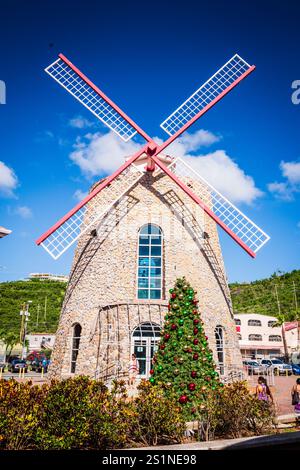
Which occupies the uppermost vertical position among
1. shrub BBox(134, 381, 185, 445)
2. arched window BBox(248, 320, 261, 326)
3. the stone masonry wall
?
arched window BBox(248, 320, 261, 326)

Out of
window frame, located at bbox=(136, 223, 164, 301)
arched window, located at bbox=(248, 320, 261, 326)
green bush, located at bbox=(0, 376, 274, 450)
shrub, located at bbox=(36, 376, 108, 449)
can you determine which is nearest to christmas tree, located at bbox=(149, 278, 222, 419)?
green bush, located at bbox=(0, 376, 274, 450)

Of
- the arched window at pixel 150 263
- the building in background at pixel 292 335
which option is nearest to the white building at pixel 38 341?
the building in background at pixel 292 335

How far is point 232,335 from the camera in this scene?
48.4ft

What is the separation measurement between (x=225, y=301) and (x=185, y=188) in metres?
4.79

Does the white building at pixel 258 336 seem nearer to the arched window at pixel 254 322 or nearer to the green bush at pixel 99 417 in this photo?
the arched window at pixel 254 322

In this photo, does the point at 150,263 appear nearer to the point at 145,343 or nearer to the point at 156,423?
the point at 145,343

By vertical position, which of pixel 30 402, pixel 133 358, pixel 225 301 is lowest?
pixel 30 402

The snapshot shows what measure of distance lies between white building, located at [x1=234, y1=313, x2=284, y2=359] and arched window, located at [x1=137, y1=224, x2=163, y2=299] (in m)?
30.1

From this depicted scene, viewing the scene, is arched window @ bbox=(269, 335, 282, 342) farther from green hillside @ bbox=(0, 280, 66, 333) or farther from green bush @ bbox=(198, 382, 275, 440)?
green bush @ bbox=(198, 382, 275, 440)

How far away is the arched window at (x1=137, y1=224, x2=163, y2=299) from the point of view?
13.7m

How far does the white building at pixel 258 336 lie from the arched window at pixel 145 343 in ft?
101

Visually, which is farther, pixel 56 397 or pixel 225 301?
pixel 225 301
